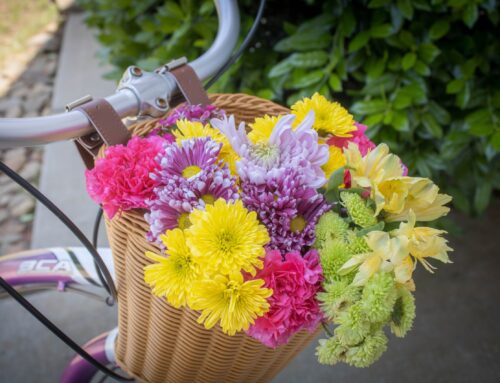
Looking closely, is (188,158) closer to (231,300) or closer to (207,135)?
(207,135)

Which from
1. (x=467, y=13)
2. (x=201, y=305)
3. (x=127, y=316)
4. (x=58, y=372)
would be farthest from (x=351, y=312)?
(x=58, y=372)

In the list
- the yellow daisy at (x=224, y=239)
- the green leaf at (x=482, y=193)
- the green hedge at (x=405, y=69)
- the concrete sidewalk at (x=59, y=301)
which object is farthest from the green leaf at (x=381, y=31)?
the concrete sidewalk at (x=59, y=301)

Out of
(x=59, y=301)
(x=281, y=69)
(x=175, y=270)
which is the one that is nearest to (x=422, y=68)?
(x=281, y=69)

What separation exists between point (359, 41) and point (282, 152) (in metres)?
1.13

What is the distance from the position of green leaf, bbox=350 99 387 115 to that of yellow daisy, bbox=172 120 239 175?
1077mm

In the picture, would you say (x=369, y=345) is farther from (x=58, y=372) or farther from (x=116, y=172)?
(x=58, y=372)

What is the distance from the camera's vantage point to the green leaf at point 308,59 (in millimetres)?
1729

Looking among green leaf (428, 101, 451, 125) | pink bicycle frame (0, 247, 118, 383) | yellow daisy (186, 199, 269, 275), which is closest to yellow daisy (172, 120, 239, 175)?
yellow daisy (186, 199, 269, 275)

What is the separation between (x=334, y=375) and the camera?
1.85 m

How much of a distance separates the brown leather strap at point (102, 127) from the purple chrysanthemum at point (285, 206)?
224mm

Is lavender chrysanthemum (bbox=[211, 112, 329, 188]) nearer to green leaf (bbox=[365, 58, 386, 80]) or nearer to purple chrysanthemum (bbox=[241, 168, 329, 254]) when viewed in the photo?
purple chrysanthemum (bbox=[241, 168, 329, 254])

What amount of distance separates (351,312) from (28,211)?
241 cm

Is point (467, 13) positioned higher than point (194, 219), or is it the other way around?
point (194, 219)

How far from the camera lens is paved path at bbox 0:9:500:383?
1.85 metres
